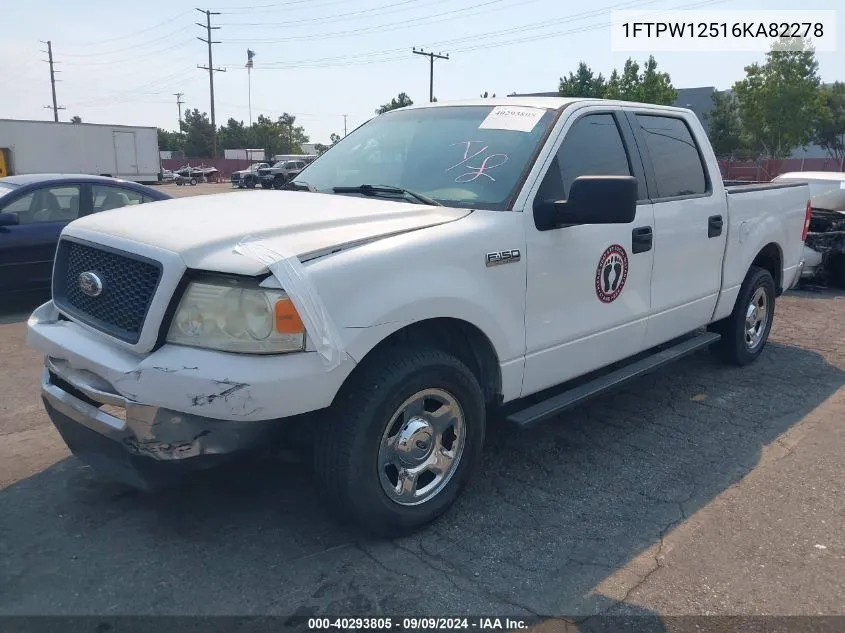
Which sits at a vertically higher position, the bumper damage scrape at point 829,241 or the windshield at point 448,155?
the windshield at point 448,155

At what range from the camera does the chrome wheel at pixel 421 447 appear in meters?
3.15

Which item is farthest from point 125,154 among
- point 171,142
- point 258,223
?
point 171,142

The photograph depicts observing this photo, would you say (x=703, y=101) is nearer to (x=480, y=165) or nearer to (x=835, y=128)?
(x=835, y=128)

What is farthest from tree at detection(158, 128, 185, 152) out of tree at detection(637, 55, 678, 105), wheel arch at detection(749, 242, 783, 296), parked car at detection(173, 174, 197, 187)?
wheel arch at detection(749, 242, 783, 296)

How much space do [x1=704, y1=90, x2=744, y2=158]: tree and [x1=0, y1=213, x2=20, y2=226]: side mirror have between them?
5044 centimetres

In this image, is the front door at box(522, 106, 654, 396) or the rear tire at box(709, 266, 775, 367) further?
the rear tire at box(709, 266, 775, 367)

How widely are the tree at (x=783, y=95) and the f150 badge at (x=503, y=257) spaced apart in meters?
36.1

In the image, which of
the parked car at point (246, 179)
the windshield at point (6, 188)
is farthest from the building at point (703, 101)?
the windshield at point (6, 188)

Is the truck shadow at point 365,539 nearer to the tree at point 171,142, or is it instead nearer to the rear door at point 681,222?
the rear door at point 681,222

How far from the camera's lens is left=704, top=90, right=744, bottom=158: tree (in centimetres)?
5088

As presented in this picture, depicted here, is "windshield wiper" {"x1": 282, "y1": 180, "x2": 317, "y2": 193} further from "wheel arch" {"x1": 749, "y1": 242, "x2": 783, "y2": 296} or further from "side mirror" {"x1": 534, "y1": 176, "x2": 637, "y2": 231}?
"wheel arch" {"x1": 749, "y1": 242, "x2": 783, "y2": 296}

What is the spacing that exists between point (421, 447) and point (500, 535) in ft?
1.84

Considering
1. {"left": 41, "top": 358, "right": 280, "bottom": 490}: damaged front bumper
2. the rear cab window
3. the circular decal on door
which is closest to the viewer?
{"left": 41, "top": 358, "right": 280, "bottom": 490}: damaged front bumper

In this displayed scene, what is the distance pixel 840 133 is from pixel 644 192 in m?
57.6
